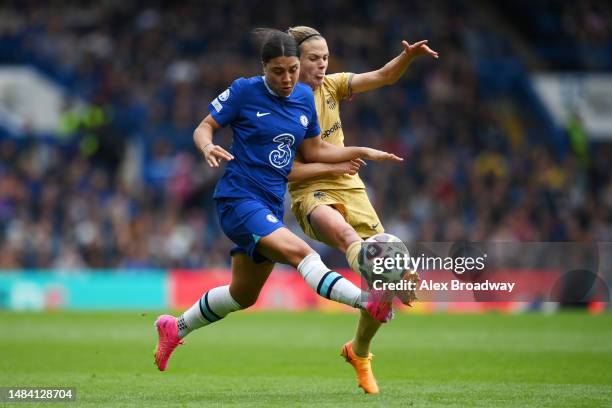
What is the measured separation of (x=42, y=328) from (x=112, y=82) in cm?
969

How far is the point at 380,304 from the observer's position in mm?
7031

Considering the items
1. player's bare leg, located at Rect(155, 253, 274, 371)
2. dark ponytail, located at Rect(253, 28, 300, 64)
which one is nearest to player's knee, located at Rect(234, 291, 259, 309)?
player's bare leg, located at Rect(155, 253, 274, 371)

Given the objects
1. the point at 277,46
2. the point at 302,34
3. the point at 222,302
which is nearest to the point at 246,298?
the point at 222,302

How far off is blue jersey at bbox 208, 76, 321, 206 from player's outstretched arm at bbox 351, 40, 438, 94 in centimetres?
96

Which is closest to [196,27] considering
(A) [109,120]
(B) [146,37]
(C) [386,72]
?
(B) [146,37]

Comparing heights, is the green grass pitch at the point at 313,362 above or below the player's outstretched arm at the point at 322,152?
below

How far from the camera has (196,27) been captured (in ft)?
84.5

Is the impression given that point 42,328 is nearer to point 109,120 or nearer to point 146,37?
point 109,120

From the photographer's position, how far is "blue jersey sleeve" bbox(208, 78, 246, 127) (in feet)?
25.7

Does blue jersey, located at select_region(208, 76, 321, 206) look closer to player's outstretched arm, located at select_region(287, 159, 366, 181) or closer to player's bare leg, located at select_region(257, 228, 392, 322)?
player's outstretched arm, located at select_region(287, 159, 366, 181)

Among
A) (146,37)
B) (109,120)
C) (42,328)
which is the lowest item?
(42,328)

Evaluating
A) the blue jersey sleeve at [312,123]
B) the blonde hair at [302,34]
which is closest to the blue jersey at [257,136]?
the blue jersey sleeve at [312,123]

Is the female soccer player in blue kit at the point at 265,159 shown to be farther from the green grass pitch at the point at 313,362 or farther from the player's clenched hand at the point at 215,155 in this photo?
the green grass pitch at the point at 313,362

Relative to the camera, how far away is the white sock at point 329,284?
285 inches
